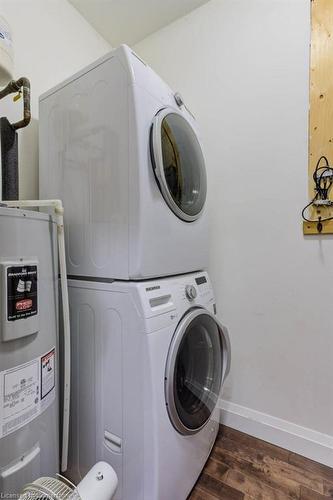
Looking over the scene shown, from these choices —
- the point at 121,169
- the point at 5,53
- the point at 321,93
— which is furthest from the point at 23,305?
the point at 321,93

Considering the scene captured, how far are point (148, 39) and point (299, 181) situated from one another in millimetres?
1633

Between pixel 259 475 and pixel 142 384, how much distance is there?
0.90m

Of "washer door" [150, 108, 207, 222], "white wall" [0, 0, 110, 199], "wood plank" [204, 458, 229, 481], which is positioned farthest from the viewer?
"white wall" [0, 0, 110, 199]

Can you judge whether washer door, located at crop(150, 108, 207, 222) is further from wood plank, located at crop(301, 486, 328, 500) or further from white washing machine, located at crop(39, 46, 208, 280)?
wood plank, located at crop(301, 486, 328, 500)

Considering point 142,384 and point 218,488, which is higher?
point 142,384

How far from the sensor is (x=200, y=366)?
1.26m

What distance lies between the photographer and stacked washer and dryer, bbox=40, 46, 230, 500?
0.91 meters

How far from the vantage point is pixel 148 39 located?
77.9 inches

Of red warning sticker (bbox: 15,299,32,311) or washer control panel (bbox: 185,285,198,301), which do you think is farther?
washer control panel (bbox: 185,285,198,301)

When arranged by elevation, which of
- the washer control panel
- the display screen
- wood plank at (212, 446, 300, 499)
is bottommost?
wood plank at (212, 446, 300, 499)

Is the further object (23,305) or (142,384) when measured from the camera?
(142,384)

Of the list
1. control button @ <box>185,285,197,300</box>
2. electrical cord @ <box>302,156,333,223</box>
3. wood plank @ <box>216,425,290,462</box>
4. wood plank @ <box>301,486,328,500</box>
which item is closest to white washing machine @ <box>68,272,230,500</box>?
control button @ <box>185,285,197,300</box>

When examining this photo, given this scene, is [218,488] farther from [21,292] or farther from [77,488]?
[21,292]

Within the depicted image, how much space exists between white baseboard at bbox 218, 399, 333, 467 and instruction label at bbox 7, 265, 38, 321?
1.40 meters
